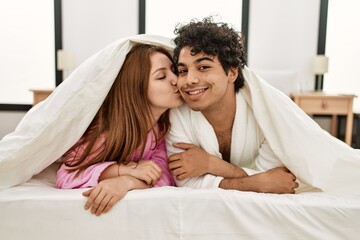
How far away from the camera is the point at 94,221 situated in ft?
3.00

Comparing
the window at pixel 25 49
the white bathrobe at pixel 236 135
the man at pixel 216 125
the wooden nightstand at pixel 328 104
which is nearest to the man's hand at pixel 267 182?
the man at pixel 216 125

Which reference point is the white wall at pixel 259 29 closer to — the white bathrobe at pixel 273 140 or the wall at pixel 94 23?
the wall at pixel 94 23

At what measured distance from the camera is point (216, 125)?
4.41ft

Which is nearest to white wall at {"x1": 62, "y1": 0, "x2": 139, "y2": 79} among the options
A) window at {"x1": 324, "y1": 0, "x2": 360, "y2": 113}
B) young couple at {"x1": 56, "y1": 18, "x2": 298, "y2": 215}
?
window at {"x1": 324, "y1": 0, "x2": 360, "y2": 113}

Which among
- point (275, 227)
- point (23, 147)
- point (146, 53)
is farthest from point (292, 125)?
point (23, 147)

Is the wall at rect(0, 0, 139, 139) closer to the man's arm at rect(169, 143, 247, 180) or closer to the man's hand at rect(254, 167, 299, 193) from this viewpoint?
the man's arm at rect(169, 143, 247, 180)

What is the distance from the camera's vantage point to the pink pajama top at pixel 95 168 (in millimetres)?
1096

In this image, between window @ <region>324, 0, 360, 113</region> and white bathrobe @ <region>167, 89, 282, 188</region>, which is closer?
white bathrobe @ <region>167, 89, 282, 188</region>

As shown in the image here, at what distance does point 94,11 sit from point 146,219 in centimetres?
348

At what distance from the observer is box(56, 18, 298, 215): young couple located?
112 centimetres

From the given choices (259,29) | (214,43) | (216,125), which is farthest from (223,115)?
(259,29)

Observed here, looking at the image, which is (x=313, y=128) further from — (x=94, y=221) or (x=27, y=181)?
(x=27, y=181)

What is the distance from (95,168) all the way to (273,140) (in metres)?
0.60

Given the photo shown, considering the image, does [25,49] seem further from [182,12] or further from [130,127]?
[130,127]
